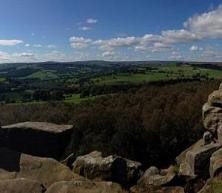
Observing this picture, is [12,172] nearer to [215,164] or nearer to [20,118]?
[215,164]

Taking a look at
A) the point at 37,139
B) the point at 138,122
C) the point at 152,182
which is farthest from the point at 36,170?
the point at 138,122

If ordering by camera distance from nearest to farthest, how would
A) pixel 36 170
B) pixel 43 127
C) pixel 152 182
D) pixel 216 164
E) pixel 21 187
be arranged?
pixel 21 187, pixel 216 164, pixel 152 182, pixel 36 170, pixel 43 127

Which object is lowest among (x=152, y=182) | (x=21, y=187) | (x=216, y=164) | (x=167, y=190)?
(x=167, y=190)

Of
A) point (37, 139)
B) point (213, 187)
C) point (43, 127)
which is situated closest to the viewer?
point (213, 187)

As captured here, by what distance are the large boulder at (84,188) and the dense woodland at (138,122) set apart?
3655cm

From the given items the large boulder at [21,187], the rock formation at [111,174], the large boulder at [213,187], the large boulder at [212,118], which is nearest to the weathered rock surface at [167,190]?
the rock formation at [111,174]

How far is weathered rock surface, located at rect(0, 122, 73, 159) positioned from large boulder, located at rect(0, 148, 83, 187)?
4.68 meters

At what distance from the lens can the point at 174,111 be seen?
78.9 m

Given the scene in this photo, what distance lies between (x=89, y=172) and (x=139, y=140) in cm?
4840

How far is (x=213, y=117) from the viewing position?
23.4 meters

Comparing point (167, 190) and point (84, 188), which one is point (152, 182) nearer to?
point (167, 190)

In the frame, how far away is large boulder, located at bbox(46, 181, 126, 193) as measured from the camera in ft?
48.9

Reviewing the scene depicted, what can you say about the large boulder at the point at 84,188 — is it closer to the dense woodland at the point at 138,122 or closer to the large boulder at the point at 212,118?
the large boulder at the point at 212,118

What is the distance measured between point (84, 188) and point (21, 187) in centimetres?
236
